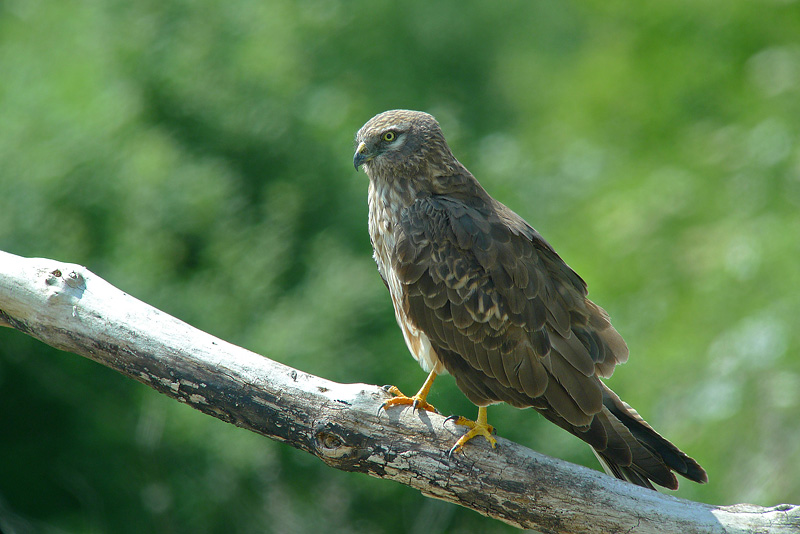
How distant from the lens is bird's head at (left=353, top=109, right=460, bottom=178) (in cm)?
406

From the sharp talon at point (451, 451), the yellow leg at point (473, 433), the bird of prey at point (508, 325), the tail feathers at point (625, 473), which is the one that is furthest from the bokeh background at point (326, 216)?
the sharp talon at point (451, 451)

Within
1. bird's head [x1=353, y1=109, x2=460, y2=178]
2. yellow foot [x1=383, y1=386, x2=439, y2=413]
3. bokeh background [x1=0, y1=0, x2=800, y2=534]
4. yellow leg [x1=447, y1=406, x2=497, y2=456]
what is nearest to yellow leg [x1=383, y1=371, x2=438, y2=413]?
yellow foot [x1=383, y1=386, x2=439, y2=413]

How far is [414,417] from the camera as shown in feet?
11.5

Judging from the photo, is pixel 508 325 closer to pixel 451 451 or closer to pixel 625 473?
pixel 451 451

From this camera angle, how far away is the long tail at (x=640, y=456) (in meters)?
3.56

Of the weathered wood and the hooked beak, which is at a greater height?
the hooked beak

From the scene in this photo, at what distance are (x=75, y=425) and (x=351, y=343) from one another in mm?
2135

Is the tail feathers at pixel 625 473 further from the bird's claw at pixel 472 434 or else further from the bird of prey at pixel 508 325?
the bird's claw at pixel 472 434

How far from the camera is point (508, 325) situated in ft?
12.3

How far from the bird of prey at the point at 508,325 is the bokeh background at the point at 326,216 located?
7.20 ft

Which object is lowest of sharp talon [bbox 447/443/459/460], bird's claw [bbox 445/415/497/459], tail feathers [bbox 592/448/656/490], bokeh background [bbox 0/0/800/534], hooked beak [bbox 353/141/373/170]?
sharp talon [bbox 447/443/459/460]

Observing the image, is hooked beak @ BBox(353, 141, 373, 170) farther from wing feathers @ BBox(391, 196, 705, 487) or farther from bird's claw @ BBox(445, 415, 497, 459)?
bird's claw @ BBox(445, 415, 497, 459)

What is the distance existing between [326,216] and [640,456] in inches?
197

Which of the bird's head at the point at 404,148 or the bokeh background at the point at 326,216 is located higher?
the bokeh background at the point at 326,216
